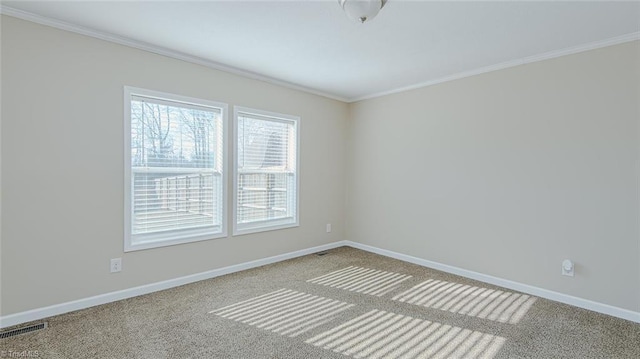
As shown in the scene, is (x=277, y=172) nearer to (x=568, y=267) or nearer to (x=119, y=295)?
(x=119, y=295)

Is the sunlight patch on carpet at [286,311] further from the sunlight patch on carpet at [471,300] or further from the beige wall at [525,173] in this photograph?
the beige wall at [525,173]

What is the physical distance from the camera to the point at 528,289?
329cm

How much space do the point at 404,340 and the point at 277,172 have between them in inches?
105

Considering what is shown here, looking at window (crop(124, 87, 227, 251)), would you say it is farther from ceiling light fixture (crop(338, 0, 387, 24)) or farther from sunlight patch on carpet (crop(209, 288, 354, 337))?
ceiling light fixture (crop(338, 0, 387, 24))

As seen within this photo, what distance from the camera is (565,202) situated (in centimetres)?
307

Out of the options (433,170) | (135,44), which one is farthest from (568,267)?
(135,44)

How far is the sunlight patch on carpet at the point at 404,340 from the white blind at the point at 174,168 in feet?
6.48

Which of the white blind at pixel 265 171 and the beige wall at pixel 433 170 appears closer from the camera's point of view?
the beige wall at pixel 433 170

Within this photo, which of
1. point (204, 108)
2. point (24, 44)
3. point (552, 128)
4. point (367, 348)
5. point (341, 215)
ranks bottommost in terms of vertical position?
point (367, 348)

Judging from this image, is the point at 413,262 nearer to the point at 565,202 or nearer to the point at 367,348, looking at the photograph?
the point at 565,202

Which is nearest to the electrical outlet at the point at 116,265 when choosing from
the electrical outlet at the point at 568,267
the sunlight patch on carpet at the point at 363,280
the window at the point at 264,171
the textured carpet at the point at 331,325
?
the textured carpet at the point at 331,325

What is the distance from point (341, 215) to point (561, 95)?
3213 mm

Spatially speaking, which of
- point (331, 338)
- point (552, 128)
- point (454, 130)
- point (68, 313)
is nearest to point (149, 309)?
point (68, 313)

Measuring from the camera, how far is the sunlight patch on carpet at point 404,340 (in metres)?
2.21
